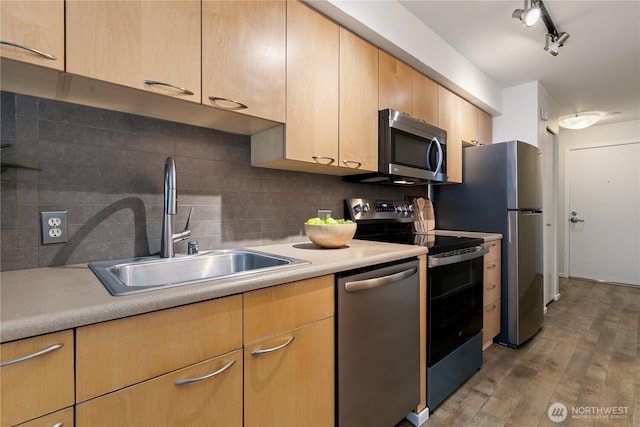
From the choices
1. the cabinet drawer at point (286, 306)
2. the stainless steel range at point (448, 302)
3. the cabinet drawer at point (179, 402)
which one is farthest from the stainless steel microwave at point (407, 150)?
the cabinet drawer at point (179, 402)

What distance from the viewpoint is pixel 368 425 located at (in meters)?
1.32

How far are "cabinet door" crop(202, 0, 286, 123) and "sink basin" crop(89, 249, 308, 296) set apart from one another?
66 centimetres

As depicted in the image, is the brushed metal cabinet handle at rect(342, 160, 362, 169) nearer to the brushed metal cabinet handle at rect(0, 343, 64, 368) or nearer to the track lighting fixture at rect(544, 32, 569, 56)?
the brushed metal cabinet handle at rect(0, 343, 64, 368)

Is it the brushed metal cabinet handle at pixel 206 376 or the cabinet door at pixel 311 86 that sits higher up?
the cabinet door at pixel 311 86

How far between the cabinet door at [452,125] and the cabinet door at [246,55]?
157 centimetres

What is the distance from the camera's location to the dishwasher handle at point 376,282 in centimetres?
124


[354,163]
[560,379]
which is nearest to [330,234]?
[354,163]

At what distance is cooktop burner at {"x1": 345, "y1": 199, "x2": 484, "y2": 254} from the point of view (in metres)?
2.04

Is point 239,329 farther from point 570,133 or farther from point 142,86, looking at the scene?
point 570,133

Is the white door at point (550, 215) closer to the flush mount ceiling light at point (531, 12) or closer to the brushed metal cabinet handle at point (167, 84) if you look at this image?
the flush mount ceiling light at point (531, 12)

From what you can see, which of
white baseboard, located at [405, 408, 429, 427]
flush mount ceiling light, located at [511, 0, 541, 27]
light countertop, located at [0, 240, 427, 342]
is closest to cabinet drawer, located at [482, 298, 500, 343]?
white baseboard, located at [405, 408, 429, 427]

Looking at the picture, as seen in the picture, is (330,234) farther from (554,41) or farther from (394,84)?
(554,41)

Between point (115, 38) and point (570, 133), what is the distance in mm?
5976

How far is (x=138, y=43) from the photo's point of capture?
1.01 m
